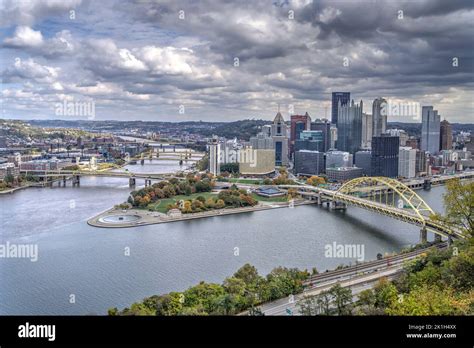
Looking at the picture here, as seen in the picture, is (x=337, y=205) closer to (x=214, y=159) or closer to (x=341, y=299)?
(x=214, y=159)

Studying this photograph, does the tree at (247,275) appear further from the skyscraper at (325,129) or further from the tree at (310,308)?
the skyscraper at (325,129)

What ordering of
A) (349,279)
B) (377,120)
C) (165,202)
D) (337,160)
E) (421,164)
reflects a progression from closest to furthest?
(349,279), (165,202), (421,164), (337,160), (377,120)

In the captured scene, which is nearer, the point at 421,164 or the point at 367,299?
the point at 367,299

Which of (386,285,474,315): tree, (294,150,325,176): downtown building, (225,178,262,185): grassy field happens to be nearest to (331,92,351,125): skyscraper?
(294,150,325,176): downtown building

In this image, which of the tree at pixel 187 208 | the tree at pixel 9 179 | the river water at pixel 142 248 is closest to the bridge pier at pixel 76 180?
the tree at pixel 9 179

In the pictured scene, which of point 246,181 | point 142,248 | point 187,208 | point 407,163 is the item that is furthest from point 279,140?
point 142,248

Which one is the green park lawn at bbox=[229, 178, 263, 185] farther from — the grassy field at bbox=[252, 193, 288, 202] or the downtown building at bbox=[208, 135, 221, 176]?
the grassy field at bbox=[252, 193, 288, 202]
